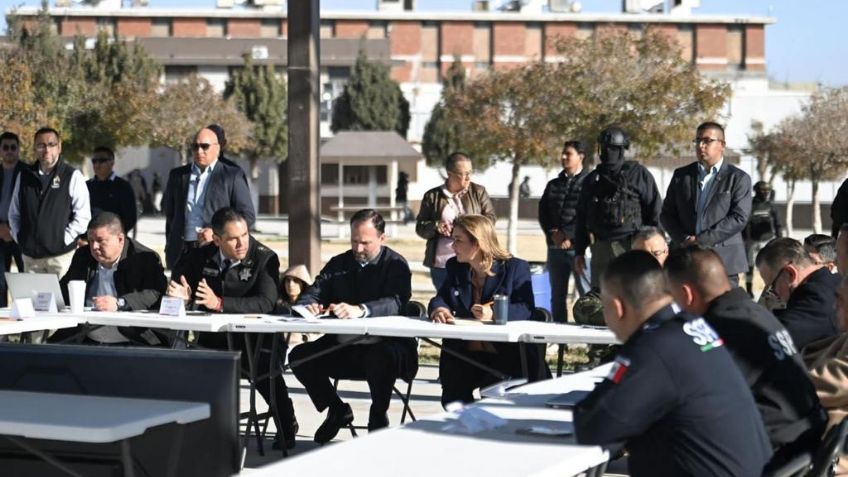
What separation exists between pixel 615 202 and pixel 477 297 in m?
2.41

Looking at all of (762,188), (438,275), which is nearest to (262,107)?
(762,188)

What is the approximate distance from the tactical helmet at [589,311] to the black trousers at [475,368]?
11.5 inches

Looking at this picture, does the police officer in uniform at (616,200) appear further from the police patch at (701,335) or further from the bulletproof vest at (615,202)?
the police patch at (701,335)

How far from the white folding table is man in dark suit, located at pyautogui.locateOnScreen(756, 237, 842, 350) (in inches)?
108

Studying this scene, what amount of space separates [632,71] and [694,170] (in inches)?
645

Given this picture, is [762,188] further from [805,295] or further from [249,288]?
[805,295]

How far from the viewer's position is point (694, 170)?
951 centimetres

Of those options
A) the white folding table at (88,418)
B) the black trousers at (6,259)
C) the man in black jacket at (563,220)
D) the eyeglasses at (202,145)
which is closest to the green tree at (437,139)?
the man in black jacket at (563,220)

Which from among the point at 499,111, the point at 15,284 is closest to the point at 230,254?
the point at 15,284

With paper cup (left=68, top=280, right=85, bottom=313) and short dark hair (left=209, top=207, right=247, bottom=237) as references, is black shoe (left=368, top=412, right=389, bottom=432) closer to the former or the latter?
short dark hair (left=209, top=207, right=247, bottom=237)

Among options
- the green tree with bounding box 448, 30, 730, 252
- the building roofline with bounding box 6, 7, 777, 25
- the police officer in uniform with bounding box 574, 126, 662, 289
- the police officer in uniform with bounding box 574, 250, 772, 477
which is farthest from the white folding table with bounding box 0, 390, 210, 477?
the building roofline with bounding box 6, 7, 777, 25

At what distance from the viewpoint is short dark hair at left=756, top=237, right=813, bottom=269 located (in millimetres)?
6031

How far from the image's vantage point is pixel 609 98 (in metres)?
25.3

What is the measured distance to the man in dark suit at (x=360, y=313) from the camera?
763 cm
